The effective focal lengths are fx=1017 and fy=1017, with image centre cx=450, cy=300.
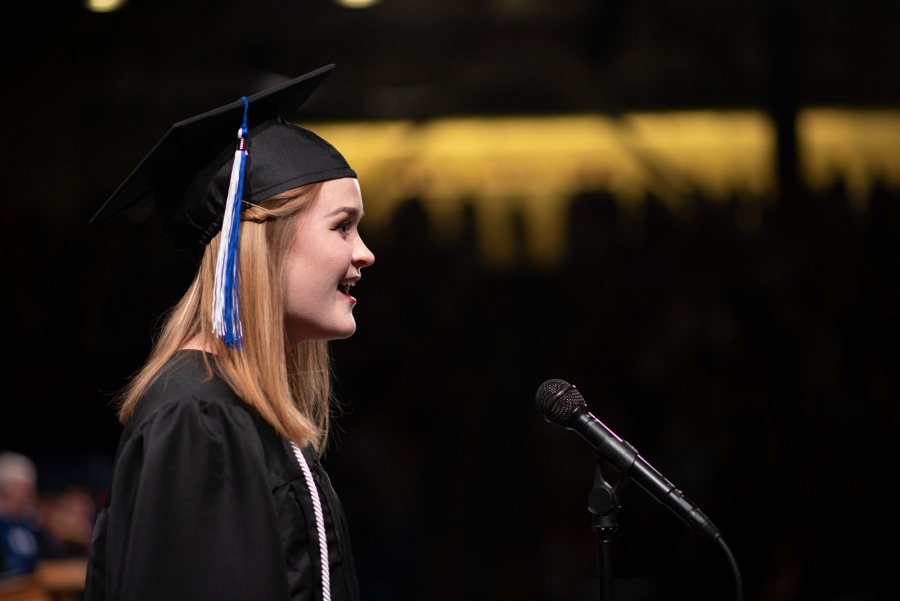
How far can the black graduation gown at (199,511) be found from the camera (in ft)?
4.29

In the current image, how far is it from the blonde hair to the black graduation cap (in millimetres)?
39

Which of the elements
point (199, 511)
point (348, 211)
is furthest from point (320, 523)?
point (348, 211)

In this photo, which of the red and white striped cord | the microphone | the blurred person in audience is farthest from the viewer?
the blurred person in audience

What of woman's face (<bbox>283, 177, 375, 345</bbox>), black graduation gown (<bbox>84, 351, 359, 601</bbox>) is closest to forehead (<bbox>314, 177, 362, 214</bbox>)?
woman's face (<bbox>283, 177, 375, 345</bbox>)

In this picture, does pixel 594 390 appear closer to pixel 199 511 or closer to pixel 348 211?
pixel 348 211

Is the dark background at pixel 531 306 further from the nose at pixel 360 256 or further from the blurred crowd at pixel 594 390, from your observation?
the nose at pixel 360 256

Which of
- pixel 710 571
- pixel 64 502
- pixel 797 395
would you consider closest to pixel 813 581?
pixel 710 571

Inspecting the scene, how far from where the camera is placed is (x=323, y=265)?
160 centimetres

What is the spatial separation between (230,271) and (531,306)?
11.5 ft

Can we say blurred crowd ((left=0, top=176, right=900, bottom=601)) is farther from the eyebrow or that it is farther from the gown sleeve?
Answer: the gown sleeve

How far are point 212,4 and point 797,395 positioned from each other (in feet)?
11.2

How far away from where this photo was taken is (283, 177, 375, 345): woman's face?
1589 mm

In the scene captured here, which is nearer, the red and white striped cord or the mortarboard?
the red and white striped cord

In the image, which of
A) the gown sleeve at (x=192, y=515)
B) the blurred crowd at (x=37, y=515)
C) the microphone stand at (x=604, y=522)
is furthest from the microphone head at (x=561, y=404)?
the blurred crowd at (x=37, y=515)
